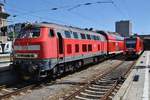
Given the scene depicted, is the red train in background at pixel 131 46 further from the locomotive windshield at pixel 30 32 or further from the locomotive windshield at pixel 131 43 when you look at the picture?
the locomotive windshield at pixel 30 32

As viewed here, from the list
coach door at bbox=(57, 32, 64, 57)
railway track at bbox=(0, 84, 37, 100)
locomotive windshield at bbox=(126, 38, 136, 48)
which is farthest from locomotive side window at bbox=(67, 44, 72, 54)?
locomotive windshield at bbox=(126, 38, 136, 48)

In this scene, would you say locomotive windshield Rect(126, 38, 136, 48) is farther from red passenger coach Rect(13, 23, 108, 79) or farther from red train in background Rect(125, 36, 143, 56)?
red passenger coach Rect(13, 23, 108, 79)

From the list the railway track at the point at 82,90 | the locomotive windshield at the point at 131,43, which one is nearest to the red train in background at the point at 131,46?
the locomotive windshield at the point at 131,43

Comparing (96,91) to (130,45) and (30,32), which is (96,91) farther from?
(130,45)

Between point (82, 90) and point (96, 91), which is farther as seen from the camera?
point (96, 91)

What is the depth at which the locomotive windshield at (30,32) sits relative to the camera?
16234 mm

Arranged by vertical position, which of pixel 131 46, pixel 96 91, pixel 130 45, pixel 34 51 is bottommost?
pixel 96 91

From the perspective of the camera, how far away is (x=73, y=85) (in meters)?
15.8

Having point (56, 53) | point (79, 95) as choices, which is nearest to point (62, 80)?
point (56, 53)

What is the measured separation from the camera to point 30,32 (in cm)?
1644

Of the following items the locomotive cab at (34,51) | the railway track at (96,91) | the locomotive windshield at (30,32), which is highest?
the locomotive windshield at (30,32)

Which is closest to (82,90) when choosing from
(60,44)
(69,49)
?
(60,44)

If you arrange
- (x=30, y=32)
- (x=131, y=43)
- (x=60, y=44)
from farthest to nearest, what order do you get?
1. (x=131, y=43)
2. (x=60, y=44)
3. (x=30, y=32)

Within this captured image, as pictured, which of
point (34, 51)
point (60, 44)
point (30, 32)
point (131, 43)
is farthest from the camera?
point (131, 43)
